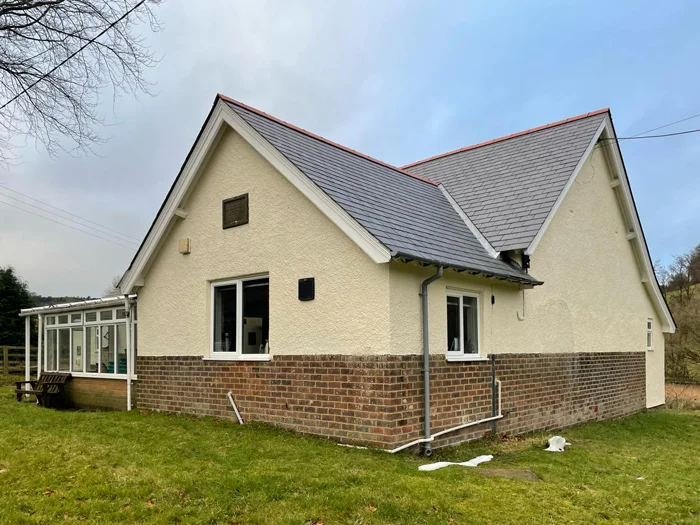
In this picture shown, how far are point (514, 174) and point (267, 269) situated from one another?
6.59 meters

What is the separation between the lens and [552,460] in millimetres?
8812

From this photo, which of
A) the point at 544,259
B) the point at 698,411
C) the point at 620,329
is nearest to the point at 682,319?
the point at 698,411

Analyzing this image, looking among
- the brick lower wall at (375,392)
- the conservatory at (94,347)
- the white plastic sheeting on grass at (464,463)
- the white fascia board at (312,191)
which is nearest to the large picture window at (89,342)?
the conservatory at (94,347)

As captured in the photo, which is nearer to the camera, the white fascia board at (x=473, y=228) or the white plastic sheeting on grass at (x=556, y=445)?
the white plastic sheeting on grass at (x=556, y=445)

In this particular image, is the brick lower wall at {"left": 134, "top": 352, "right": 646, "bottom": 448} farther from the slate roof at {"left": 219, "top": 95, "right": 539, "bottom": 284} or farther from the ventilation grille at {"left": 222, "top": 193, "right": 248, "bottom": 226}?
the ventilation grille at {"left": 222, "top": 193, "right": 248, "bottom": 226}

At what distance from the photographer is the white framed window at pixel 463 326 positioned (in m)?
9.66

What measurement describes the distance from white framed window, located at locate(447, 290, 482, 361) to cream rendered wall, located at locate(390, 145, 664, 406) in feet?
0.41

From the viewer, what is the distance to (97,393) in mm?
15344

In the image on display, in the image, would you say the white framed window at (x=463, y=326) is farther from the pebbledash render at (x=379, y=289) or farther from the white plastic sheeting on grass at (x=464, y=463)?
the white plastic sheeting on grass at (x=464, y=463)

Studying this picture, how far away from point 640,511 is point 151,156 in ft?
54.7

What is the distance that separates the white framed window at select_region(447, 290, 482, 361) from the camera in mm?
9664

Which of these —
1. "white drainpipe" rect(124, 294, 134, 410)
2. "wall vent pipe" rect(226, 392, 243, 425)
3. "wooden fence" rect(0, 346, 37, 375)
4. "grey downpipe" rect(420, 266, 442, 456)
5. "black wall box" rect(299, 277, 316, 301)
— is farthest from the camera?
"wooden fence" rect(0, 346, 37, 375)

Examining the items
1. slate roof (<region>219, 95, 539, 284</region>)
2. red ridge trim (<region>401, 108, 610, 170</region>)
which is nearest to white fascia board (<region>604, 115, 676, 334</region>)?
red ridge trim (<region>401, 108, 610, 170</region>)

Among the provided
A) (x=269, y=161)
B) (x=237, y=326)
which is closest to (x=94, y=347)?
(x=237, y=326)
